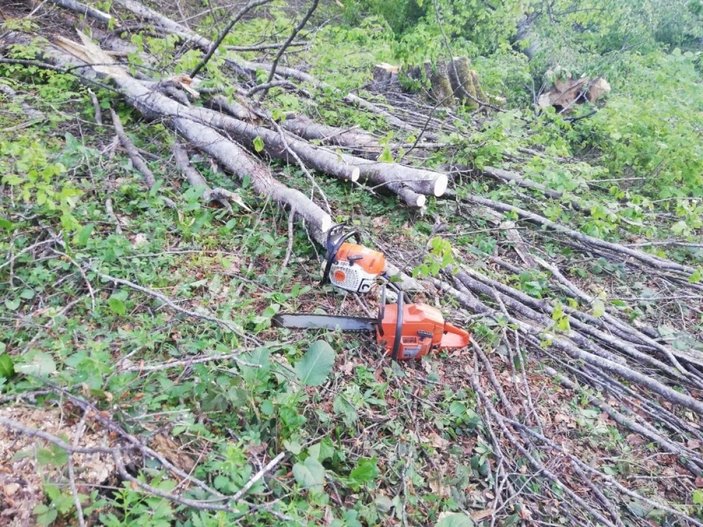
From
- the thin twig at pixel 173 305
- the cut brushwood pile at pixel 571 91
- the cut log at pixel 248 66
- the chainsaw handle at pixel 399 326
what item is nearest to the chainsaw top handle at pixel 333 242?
the chainsaw handle at pixel 399 326

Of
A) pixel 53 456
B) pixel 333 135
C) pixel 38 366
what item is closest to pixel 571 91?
pixel 333 135

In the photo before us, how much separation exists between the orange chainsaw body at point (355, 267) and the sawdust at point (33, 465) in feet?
4.73

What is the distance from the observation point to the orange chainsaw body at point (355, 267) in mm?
2623

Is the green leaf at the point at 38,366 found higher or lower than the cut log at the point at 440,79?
higher

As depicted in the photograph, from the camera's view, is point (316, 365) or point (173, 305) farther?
point (173, 305)

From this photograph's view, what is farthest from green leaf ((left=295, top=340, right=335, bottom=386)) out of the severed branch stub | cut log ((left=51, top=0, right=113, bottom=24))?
cut log ((left=51, top=0, right=113, bottom=24))

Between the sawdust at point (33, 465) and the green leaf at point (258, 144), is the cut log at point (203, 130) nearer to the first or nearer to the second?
A: the green leaf at point (258, 144)

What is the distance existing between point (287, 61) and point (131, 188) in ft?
12.3

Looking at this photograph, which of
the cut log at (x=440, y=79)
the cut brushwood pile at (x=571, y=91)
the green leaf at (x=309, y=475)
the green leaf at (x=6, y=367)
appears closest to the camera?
the green leaf at (x=309, y=475)

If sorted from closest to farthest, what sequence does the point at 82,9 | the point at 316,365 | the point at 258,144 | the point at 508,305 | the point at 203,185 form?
1. the point at 316,365
2. the point at 508,305
3. the point at 203,185
4. the point at 258,144
5. the point at 82,9

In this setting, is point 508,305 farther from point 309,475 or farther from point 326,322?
point 309,475

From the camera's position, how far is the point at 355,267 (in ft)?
8.61

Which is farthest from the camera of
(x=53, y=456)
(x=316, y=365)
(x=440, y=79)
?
(x=440, y=79)

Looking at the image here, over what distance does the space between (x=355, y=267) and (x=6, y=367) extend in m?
1.63
